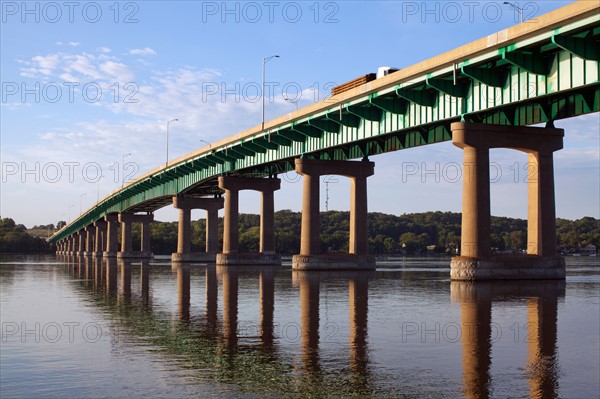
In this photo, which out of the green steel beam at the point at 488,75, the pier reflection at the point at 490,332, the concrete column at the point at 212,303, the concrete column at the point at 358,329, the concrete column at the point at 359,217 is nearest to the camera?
the pier reflection at the point at 490,332

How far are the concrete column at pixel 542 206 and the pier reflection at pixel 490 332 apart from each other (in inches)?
290

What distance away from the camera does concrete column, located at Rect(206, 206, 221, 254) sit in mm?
118062

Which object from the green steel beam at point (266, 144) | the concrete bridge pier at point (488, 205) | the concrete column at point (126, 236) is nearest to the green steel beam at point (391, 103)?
the concrete bridge pier at point (488, 205)

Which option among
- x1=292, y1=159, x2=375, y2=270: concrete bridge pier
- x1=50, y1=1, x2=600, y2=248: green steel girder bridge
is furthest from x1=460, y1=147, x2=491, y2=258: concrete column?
x1=292, y1=159, x2=375, y2=270: concrete bridge pier

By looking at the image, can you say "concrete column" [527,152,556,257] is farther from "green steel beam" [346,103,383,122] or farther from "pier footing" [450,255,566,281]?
"green steel beam" [346,103,383,122]

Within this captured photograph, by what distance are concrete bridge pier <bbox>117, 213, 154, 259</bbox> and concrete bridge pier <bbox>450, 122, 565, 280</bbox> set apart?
369ft

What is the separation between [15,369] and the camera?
1658cm

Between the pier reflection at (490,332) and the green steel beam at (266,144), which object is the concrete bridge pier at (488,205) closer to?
the pier reflection at (490,332)

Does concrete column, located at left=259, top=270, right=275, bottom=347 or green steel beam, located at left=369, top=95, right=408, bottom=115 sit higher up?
green steel beam, located at left=369, top=95, right=408, bottom=115

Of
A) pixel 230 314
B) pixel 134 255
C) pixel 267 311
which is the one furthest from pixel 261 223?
pixel 134 255

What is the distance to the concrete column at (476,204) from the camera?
4875 cm

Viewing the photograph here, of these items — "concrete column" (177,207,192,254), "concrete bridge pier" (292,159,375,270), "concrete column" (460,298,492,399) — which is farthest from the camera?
"concrete column" (177,207,192,254)

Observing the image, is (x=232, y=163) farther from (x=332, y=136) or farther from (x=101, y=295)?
(x=101, y=295)

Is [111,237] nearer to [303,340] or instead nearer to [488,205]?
[488,205]
